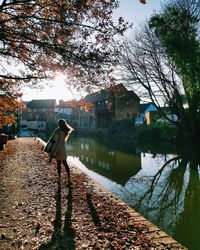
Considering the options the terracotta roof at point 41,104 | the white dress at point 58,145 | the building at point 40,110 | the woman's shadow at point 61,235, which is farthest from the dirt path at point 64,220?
the terracotta roof at point 41,104

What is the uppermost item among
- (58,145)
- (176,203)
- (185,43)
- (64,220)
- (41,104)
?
(41,104)

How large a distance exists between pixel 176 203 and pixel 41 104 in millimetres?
90398

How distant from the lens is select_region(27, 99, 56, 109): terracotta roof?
95125 mm

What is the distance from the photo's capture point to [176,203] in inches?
372

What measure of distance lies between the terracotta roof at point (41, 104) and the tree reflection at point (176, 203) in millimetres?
83724

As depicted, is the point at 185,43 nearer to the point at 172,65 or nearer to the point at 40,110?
the point at 172,65

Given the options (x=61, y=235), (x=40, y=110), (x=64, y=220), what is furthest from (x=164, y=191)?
(x=40, y=110)

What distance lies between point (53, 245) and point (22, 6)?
8065 millimetres

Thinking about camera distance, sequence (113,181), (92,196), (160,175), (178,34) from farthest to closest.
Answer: (178,34), (160,175), (113,181), (92,196)

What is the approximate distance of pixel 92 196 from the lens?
750 centimetres

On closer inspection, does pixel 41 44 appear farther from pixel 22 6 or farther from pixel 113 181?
A: pixel 113 181

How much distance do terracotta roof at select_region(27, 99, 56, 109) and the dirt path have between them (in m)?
88.2

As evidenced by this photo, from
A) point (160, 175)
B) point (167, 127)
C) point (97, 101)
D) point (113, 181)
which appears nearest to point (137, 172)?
point (160, 175)

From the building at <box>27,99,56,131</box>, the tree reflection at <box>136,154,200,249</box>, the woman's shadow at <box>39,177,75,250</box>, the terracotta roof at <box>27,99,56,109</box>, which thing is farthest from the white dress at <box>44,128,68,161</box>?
the terracotta roof at <box>27,99,56,109</box>
